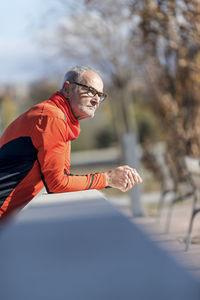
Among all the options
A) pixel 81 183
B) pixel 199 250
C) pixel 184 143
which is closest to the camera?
pixel 81 183

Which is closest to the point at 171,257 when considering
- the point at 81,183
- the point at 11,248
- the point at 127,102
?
the point at 11,248

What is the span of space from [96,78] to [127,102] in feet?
44.0

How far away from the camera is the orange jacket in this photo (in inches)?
87.7

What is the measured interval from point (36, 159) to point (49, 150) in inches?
4.9

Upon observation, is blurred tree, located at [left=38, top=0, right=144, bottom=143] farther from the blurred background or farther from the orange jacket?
the orange jacket

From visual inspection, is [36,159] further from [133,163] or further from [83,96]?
[133,163]

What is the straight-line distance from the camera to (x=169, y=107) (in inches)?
388

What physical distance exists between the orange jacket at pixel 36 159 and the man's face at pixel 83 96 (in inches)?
3.3

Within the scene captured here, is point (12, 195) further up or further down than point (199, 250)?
further up

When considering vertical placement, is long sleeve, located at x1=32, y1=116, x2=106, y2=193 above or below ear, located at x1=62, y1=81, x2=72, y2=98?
below

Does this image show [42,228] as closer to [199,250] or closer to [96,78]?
[96,78]

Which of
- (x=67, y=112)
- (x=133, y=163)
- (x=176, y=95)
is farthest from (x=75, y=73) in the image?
(x=176, y=95)

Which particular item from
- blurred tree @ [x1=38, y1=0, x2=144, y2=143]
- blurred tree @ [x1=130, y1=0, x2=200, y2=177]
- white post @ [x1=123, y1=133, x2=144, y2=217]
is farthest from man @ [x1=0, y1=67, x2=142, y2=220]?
blurred tree @ [x1=38, y1=0, x2=144, y2=143]

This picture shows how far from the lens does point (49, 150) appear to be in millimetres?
2211
